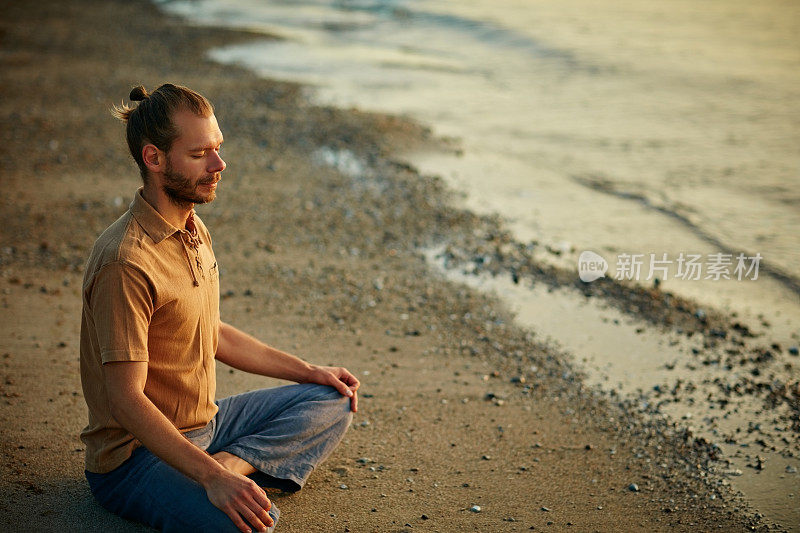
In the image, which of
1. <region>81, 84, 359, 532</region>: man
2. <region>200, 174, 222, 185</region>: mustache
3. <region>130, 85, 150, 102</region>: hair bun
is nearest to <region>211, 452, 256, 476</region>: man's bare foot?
<region>81, 84, 359, 532</region>: man

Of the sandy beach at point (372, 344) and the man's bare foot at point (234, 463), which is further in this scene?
the sandy beach at point (372, 344)

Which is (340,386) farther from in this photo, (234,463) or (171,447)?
(171,447)

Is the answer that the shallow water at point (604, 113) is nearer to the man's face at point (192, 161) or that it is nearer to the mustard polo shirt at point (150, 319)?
the mustard polo shirt at point (150, 319)

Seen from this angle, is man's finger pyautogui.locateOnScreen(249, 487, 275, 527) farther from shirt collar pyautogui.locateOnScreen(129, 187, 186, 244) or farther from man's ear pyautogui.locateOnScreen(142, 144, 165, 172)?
man's ear pyautogui.locateOnScreen(142, 144, 165, 172)

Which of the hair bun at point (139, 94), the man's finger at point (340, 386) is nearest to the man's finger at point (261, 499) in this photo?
the man's finger at point (340, 386)

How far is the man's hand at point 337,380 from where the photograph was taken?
11.1 ft

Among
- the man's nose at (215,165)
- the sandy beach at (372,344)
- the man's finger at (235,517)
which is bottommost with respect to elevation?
the sandy beach at (372,344)

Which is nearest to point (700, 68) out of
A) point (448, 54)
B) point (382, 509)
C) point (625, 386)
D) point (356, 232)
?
point (448, 54)

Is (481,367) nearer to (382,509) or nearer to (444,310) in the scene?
→ (444,310)

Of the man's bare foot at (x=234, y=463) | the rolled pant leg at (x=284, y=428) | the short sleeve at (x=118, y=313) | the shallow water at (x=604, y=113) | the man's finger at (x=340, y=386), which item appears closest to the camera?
the short sleeve at (x=118, y=313)

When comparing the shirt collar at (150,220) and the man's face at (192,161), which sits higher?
the man's face at (192,161)

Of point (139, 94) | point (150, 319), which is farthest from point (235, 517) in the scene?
point (139, 94)

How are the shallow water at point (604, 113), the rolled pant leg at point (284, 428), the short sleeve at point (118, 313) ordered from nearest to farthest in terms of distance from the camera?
the short sleeve at point (118, 313) → the rolled pant leg at point (284, 428) → the shallow water at point (604, 113)

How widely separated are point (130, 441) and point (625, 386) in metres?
2.98
